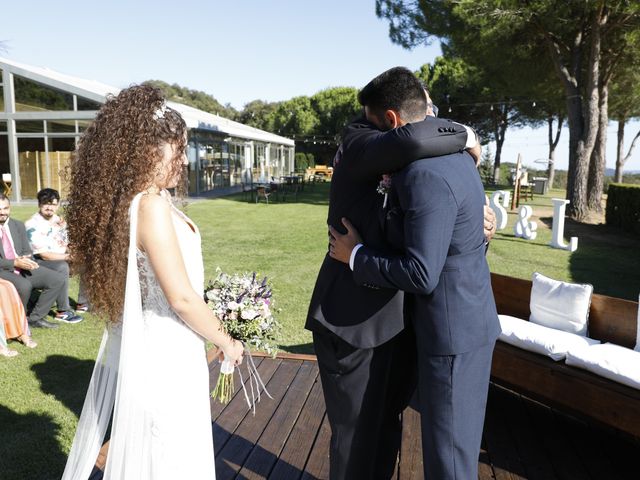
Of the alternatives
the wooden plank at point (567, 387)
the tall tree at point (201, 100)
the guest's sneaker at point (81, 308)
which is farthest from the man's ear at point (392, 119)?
the tall tree at point (201, 100)

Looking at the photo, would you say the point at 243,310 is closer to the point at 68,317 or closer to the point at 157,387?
the point at 157,387

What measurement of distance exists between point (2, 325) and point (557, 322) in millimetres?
4676

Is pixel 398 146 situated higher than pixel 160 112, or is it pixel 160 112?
pixel 160 112

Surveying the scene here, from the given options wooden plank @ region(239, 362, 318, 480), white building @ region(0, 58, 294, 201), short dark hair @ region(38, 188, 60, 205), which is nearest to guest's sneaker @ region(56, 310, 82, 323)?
short dark hair @ region(38, 188, 60, 205)

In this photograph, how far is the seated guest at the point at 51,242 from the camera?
5598mm

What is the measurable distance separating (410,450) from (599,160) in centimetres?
1594

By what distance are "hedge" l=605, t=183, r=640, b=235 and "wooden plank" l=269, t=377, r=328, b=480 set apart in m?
11.9

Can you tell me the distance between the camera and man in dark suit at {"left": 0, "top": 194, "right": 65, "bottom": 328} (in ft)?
16.8

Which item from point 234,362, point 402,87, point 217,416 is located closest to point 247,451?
point 217,416

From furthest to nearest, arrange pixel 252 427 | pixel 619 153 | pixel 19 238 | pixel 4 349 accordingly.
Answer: pixel 619 153 < pixel 19 238 < pixel 4 349 < pixel 252 427

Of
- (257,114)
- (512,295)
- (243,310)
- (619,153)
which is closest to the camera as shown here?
(243,310)

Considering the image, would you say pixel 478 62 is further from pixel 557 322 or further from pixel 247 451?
pixel 247 451

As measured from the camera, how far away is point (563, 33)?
49.9 feet

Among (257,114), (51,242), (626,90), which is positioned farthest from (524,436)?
(257,114)
